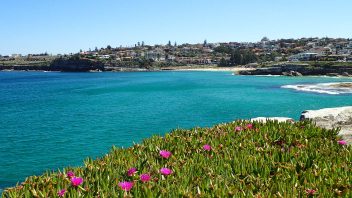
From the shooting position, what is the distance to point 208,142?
8.27 metres

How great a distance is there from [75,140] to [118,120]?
39.6 ft

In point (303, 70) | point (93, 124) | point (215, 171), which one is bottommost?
point (93, 124)

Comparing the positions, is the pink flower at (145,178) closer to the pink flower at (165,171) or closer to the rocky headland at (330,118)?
the pink flower at (165,171)

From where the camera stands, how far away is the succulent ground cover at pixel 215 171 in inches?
204

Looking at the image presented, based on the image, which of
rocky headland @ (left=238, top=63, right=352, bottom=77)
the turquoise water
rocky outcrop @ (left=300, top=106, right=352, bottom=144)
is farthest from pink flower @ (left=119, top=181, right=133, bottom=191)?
rocky headland @ (left=238, top=63, right=352, bottom=77)

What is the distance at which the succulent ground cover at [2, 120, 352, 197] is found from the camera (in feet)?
17.0

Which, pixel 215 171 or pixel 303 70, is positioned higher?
pixel 215 171

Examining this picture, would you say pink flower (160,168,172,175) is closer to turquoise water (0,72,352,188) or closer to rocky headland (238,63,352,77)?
turquoise water (0,72,352,188)

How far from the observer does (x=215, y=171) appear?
6.13 metres

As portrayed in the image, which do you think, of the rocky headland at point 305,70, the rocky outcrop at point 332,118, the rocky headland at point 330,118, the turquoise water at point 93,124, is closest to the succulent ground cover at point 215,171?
the rocky headland at point 330,118

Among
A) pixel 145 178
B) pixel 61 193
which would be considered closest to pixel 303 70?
pixel 145 178

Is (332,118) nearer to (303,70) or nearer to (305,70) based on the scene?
(305,70)

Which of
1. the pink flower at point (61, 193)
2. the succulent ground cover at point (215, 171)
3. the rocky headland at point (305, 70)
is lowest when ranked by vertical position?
the rocky headland at point (305, 70)

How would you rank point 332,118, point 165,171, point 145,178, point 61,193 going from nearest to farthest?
point 61,193
point 145,178
point 165,171
point 332,118
